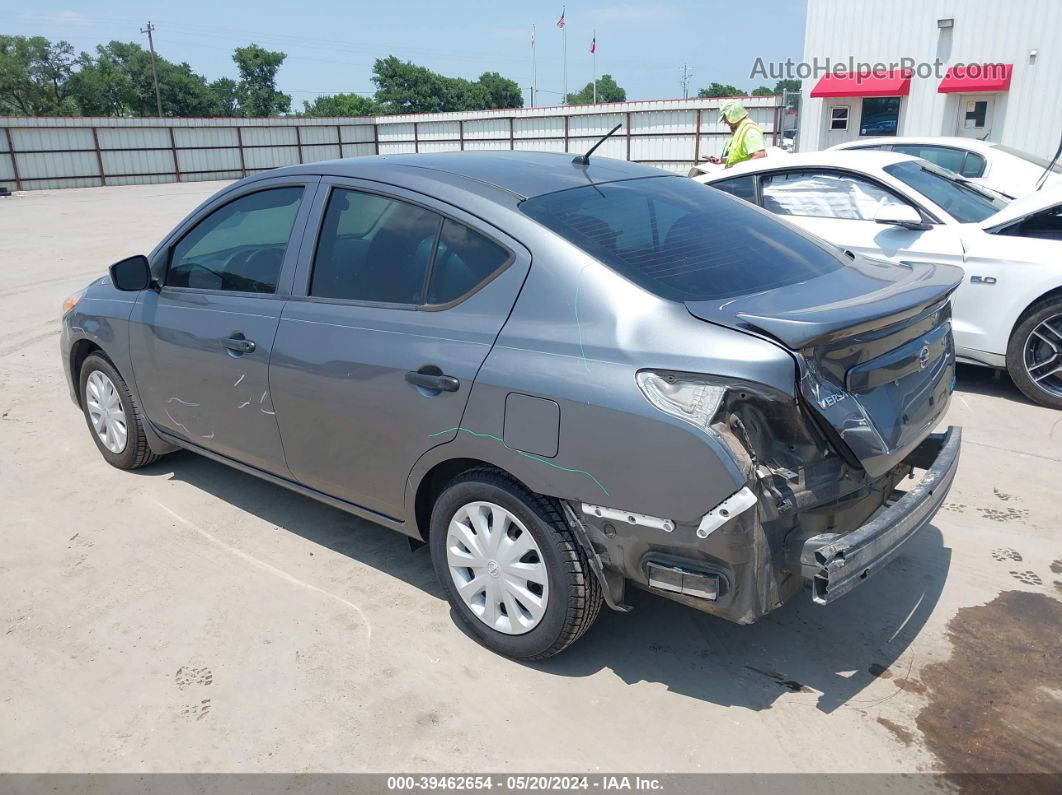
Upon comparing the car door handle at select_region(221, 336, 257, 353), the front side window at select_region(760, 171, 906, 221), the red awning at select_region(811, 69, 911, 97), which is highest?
the red awning at select_region(811, 69, 911, 97)

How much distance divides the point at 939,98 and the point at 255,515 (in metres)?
21.0

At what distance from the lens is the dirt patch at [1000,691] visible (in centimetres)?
267

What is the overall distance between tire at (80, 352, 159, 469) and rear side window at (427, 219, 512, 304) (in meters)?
2.41

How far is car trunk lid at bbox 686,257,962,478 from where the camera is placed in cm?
257

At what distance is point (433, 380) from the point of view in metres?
3.06

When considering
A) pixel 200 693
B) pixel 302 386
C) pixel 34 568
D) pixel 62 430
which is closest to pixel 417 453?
pixel 302 386

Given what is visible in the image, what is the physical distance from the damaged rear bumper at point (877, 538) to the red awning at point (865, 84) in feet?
66.6

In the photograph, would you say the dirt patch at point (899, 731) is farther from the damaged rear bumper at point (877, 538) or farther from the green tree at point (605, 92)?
the green tree at point (605, 92)

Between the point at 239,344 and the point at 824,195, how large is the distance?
4678 mm

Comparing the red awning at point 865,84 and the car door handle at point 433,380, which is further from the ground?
the red awning at point 865,84

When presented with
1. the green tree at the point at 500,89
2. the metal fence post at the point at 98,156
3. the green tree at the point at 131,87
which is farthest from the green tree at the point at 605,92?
the metal fence post at the point at 98,156

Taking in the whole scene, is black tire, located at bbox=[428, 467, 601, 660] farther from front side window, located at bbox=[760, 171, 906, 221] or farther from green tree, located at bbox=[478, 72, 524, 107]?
green tree, located at bbox=[478, 72, 524, 107]

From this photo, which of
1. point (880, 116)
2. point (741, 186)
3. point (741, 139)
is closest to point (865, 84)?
point (880, 116)

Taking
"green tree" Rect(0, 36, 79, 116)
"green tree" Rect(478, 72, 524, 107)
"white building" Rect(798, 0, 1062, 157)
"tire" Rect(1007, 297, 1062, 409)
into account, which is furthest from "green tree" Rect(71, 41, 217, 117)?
"tire" Rect(1007, 297, 1062, 409)
